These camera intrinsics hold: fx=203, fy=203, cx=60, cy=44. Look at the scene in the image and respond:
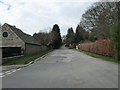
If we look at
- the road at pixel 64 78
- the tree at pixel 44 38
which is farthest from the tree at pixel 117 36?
the tree at pixel 44 38

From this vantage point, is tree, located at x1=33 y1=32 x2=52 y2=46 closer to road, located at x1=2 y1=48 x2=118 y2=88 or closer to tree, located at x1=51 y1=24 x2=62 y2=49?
tree, located at x1=51 y1=24 x2=62 y2=49

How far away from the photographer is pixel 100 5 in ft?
152

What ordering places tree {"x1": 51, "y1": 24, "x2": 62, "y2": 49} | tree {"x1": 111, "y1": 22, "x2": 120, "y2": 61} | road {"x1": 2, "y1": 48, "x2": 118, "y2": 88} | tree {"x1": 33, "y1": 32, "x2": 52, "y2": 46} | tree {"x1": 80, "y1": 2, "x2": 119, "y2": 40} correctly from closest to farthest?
road {"x1": 2, "y1": 48, "x2": 118, "y2": 88}
tree {"x1": 111, "y1": 22, "x2": 120, "y2": 61}
tree {"x1": 80, "y1": 2, "x2": 119, "y2": 40}
tree {"x1": 33, "y1": 32, "x2": 52, "y2": 46}
tree {"x1": 51, "y1": 24, "x2": 62, "y2": 49}

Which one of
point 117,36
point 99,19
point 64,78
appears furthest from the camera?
point 99,19

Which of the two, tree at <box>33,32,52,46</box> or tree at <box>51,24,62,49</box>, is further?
tree at <box>51,24,62,49</box>

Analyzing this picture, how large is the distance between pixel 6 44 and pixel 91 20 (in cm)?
2481

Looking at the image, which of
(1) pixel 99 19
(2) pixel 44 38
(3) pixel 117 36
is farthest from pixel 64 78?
(2) pixel 44 38

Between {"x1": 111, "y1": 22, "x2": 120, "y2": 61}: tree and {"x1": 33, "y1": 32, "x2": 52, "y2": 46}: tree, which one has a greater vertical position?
{"x1": 33, "y1": 32, "x2": 52, "y2": 46}: tree

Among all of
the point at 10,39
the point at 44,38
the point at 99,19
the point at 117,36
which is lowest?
the point at 117,36

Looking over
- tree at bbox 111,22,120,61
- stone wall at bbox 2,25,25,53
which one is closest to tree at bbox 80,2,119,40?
tree at bbox 111,22,120,61

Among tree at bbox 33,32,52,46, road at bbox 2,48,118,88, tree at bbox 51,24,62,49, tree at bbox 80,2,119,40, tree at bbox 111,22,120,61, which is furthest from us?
tree at bbox 51,24,62,49

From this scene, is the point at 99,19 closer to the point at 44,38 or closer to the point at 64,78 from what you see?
the point at 64,78

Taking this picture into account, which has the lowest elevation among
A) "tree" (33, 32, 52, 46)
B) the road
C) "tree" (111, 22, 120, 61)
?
the road

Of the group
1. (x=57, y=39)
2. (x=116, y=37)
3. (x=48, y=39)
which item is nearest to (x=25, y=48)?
(x=116, y=37)
